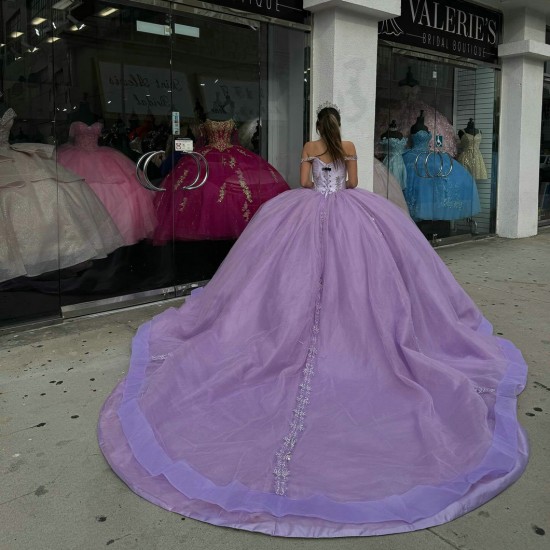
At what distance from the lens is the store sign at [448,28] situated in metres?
6.70

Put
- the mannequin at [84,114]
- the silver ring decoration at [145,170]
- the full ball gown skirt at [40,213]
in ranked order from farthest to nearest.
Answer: the silver ring decoration at [145,170] < the mannequin at [84,114] < the full ball gown skirt at [40,213]

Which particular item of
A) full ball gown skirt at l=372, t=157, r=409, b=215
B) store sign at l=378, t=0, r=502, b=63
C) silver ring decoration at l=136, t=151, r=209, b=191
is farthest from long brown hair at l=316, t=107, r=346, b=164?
store sign at l=378, t=0, r=502, b=63

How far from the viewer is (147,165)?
511cm

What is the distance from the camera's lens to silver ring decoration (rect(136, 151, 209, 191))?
200 inches

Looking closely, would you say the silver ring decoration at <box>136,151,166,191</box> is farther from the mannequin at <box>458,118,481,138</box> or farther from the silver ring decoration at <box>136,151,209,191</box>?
the mannequin at <box>458,118,481,138</box>

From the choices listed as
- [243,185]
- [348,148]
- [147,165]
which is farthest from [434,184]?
[348,148]

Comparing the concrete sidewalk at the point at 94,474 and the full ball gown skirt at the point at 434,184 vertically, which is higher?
the full ball gown skirt at the point at 434,184

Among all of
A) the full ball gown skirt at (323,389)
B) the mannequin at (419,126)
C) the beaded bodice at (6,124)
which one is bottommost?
the full ball gown skirt at (323,389)

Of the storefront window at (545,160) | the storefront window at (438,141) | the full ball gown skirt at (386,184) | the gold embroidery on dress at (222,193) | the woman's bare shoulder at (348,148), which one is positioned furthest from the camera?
the storefront window at (545,160)

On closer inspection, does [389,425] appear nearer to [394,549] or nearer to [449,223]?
[394,549]

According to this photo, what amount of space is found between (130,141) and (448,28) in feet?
15.1

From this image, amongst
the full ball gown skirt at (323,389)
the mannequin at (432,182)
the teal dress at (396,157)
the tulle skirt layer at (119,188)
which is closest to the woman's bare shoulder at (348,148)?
the full ball gown skirt at (323,389)

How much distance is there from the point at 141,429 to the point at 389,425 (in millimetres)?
1059

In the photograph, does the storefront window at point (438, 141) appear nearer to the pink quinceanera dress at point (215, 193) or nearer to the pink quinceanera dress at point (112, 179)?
the pink quinceanera dress at point (215, 193)
